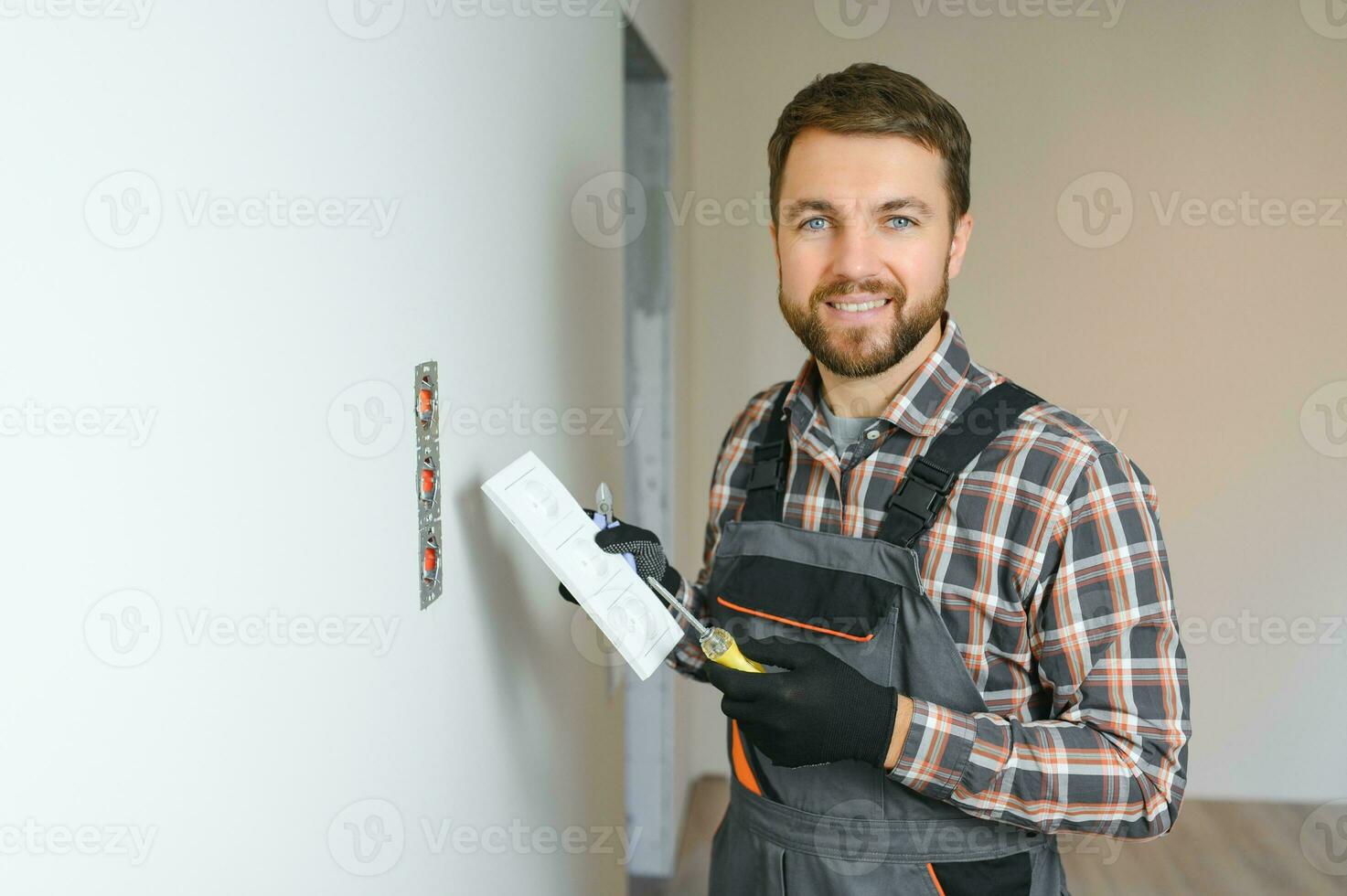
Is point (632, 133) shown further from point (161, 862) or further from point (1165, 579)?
point (161, 862)

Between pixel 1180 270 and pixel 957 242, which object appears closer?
pixel 957 242

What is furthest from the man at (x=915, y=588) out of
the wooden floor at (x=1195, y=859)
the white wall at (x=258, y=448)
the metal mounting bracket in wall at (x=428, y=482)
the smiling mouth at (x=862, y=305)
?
the wooden floor at (x=1195, y=859)

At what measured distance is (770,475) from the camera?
1441 mm

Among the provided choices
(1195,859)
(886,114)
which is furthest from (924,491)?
(1195,859)

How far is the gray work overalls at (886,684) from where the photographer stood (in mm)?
1228

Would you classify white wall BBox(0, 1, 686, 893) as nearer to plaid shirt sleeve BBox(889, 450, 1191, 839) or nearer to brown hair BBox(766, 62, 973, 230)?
brown hair BBox(766, 62, 973, 230)

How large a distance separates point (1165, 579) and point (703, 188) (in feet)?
8.58

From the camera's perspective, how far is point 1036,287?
3.43 metres

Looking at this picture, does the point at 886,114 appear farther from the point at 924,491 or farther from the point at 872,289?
the point at 924,491

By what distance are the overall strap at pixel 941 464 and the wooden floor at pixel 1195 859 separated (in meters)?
2.02

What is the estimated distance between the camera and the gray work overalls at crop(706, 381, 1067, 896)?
123 cm

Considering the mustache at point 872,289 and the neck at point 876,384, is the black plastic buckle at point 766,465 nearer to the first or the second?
the neck at point 876,384

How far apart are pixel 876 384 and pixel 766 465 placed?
0.63ft

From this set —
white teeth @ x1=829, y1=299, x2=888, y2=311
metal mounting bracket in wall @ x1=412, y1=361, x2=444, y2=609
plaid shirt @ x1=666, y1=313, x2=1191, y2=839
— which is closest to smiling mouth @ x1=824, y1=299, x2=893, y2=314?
white teeth @ x1=829, y1=299, x2=888, y2=311
